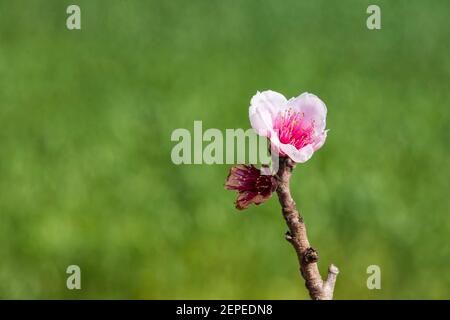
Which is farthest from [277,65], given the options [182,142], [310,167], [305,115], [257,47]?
[305,115]

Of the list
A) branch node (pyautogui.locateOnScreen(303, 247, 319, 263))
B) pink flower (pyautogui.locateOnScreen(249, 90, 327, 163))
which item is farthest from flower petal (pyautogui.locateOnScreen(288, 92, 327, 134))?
branch node (pyautogui.locateOnScreen(303, 247, 319, 263))

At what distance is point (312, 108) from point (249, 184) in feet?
0.28

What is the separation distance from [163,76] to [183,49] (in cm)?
17

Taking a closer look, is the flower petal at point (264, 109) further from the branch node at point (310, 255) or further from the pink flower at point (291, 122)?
the branch node at point (310, 255)

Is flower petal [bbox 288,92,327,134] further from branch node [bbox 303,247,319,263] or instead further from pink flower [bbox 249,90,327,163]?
branch node [bbox 303,247,319,263]

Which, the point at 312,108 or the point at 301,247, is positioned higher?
the point at 312,108

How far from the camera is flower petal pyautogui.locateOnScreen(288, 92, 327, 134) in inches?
25.0

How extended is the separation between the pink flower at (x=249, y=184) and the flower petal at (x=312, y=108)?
6 centimetres

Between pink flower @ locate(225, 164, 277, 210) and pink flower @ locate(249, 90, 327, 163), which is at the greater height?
pink flower @ locate(249, 90, 327, 163)

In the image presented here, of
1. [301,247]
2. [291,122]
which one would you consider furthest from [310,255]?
[291,122]

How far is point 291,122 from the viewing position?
640mm

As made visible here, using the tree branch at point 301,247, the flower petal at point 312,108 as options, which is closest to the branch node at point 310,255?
the tree branch at point 301,247

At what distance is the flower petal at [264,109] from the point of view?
1.97ft

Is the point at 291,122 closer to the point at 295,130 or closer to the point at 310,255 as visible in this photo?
the point at 295,130
